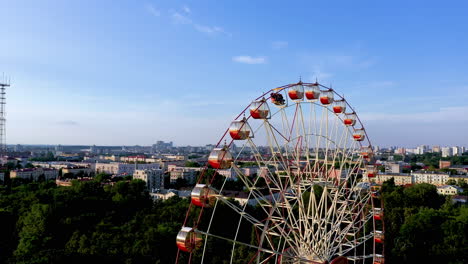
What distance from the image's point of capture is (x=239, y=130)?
11.4 m

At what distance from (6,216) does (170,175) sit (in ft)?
161

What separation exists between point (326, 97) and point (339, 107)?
5.65 ft

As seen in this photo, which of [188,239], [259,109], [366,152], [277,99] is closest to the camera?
[188,239]

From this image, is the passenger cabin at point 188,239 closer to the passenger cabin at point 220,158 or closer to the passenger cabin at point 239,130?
the passenger cabin at point 220,158

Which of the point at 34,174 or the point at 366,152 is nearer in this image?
the point at 366,152

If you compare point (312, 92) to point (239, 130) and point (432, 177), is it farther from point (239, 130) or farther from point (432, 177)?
point (432, 177)

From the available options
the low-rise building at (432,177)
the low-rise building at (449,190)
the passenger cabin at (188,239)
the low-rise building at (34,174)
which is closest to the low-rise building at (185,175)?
the low-rise building at (34,174)

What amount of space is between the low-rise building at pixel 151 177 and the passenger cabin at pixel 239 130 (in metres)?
53.5

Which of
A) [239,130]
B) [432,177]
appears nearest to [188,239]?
[239,130]

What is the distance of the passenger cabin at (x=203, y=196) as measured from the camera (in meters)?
10.7

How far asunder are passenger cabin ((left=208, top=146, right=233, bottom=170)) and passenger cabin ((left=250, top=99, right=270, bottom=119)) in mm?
1649

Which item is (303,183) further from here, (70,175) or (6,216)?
(70,175)

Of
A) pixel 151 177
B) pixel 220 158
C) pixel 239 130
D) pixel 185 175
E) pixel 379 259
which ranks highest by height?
pixel 239 130

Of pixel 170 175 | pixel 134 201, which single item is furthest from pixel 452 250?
pixel 170 175
